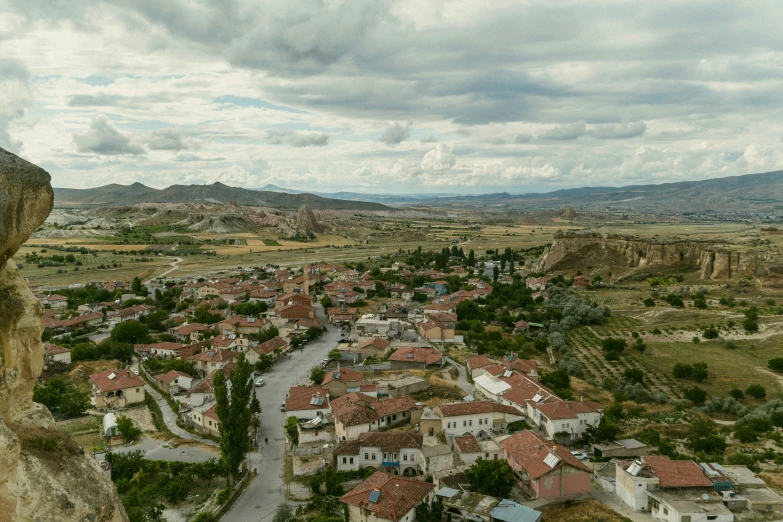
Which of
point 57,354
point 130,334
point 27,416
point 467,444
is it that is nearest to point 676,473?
point 467,444

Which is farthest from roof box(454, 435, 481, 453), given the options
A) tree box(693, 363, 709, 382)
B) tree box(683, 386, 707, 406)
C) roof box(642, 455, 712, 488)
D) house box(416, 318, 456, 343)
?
house box(416, 318, 456, 343)

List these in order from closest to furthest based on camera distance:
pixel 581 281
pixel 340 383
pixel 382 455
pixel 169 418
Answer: pixel 382 455 < pixel 169 418 < pixel 340 383 < pixel 581 281

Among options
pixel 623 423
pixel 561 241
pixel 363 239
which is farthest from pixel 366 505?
pixel 363 239

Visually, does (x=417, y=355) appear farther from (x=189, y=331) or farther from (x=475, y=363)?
(x=189, y=331)

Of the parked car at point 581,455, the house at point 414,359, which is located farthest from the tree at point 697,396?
the house at point 414,359

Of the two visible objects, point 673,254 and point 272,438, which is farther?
point 673,254

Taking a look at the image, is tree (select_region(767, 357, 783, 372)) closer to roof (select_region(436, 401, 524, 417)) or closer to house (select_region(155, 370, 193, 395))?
roof (select_region(436, 401, 524, 417))
